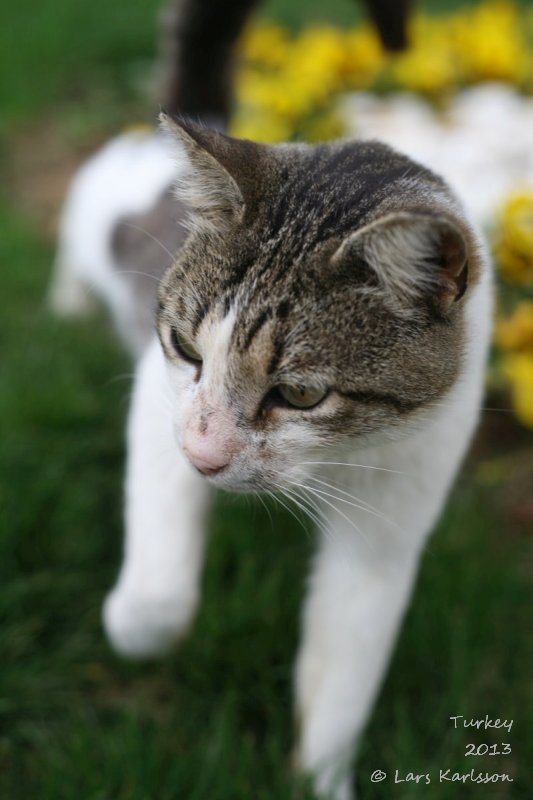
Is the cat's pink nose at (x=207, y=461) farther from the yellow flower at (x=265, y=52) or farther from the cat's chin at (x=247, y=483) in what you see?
the yellow flower at (x=265, y=52)

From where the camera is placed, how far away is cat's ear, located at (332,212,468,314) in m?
1.24

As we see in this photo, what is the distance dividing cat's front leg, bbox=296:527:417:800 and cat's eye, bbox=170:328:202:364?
464 mm

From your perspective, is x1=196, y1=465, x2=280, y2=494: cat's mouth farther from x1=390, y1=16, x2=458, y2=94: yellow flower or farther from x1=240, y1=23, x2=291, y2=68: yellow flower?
x1=240, y1=23, x2=291, y2=68: yellow flower

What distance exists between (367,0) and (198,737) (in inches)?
63.4

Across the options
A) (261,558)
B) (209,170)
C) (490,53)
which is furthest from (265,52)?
(209,170)

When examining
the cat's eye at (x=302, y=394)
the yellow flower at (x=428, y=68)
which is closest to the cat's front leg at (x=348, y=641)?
the cat's eye at (x=302, y=394)

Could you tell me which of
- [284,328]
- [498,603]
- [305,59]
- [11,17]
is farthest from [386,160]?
[11,17]

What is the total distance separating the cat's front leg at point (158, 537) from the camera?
5.49 ft

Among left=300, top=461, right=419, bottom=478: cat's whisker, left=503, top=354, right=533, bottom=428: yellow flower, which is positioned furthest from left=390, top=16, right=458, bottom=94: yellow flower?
left=300, top=461, right=419, bottom=478: cat's whisker

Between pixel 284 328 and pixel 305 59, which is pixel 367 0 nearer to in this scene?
pixel 284 328

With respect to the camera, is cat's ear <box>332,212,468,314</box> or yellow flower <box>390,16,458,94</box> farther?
yellow flower <box>390,16,458,94</box>

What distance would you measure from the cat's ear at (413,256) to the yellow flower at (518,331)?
134 cm

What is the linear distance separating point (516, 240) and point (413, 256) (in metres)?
1.38

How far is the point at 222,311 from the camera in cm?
142
